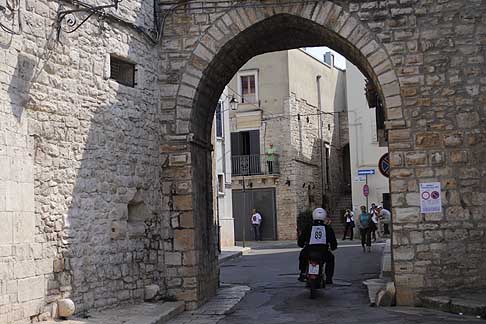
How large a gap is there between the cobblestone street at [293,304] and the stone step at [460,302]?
13 centimetres

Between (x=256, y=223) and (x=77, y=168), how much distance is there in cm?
2094

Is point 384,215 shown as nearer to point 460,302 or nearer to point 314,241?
point 314,241

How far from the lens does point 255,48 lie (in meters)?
11.1

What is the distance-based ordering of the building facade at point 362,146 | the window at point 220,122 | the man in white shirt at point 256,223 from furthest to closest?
the building facade at point 362,146 < the man in white shirt at point 256,223 < the window at point 220,122

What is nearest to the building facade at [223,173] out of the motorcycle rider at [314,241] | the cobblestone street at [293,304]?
the cobblestone street at [293,304]

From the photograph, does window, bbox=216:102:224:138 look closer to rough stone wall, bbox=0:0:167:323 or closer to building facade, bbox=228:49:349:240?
building facade, bbox=228:49:349:240

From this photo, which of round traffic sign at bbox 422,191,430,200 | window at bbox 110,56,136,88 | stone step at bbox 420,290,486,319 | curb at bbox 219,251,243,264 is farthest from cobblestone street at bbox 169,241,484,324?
window at bbox 110,56,136,88

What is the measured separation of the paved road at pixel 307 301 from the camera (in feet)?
26.6

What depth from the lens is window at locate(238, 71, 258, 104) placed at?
1188 inches

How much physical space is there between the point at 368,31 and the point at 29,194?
519 cm

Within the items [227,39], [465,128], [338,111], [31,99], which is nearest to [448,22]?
[465,128]

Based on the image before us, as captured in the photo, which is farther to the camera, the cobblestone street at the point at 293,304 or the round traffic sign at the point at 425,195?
the round traffic sign at the point at 425,195

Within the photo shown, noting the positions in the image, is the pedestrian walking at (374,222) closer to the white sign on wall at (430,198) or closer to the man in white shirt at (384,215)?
the man in white shirt at (384,215)

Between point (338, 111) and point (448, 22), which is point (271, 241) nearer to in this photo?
point (338, 111)
